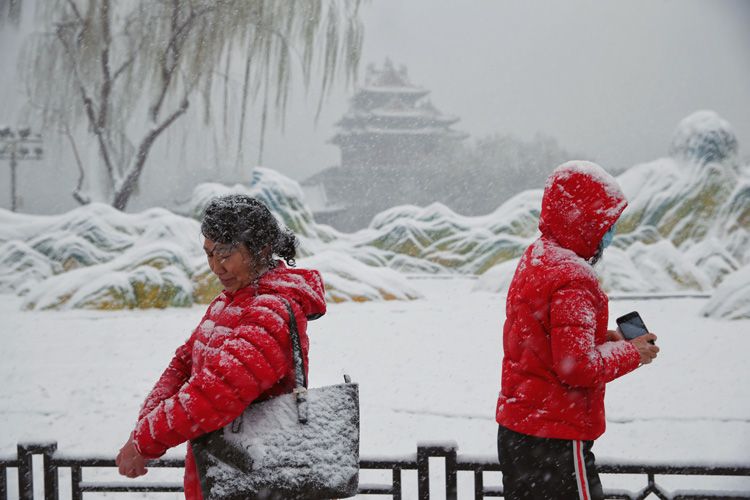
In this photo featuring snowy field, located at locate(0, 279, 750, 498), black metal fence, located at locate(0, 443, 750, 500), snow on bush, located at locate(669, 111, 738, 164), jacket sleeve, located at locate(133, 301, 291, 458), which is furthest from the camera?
snow on bush, located at locate(669, 111, 738, 164)

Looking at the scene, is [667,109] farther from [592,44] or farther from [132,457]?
[132,457]

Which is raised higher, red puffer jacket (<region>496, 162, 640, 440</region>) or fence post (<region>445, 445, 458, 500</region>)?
red puffer jacket (<region>496, 162, 640, 440</region>)

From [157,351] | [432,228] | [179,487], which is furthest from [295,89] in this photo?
[179,487]

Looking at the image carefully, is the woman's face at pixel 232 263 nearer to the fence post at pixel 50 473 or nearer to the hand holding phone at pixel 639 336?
the hand holding phone at pixel 639 336

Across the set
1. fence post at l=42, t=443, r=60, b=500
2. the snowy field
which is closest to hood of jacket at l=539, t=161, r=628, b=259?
fence post at l=42, t=443, r=60, b=500

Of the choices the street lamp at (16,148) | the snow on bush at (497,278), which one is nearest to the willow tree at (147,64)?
the street lamp at (16,148)

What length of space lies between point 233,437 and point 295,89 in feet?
8.27

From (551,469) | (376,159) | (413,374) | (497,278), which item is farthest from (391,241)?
(551,469)

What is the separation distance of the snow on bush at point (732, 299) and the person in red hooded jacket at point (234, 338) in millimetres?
2496

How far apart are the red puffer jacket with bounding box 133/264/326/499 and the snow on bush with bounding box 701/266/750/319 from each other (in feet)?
8.24

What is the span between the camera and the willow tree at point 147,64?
3217 millimetres

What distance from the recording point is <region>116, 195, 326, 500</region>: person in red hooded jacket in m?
0.98

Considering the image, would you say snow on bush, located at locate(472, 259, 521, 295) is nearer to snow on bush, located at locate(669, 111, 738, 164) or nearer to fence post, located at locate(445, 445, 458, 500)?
snow on bush, located at locate(669, 111, 738, 164)

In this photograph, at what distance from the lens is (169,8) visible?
321 cm
